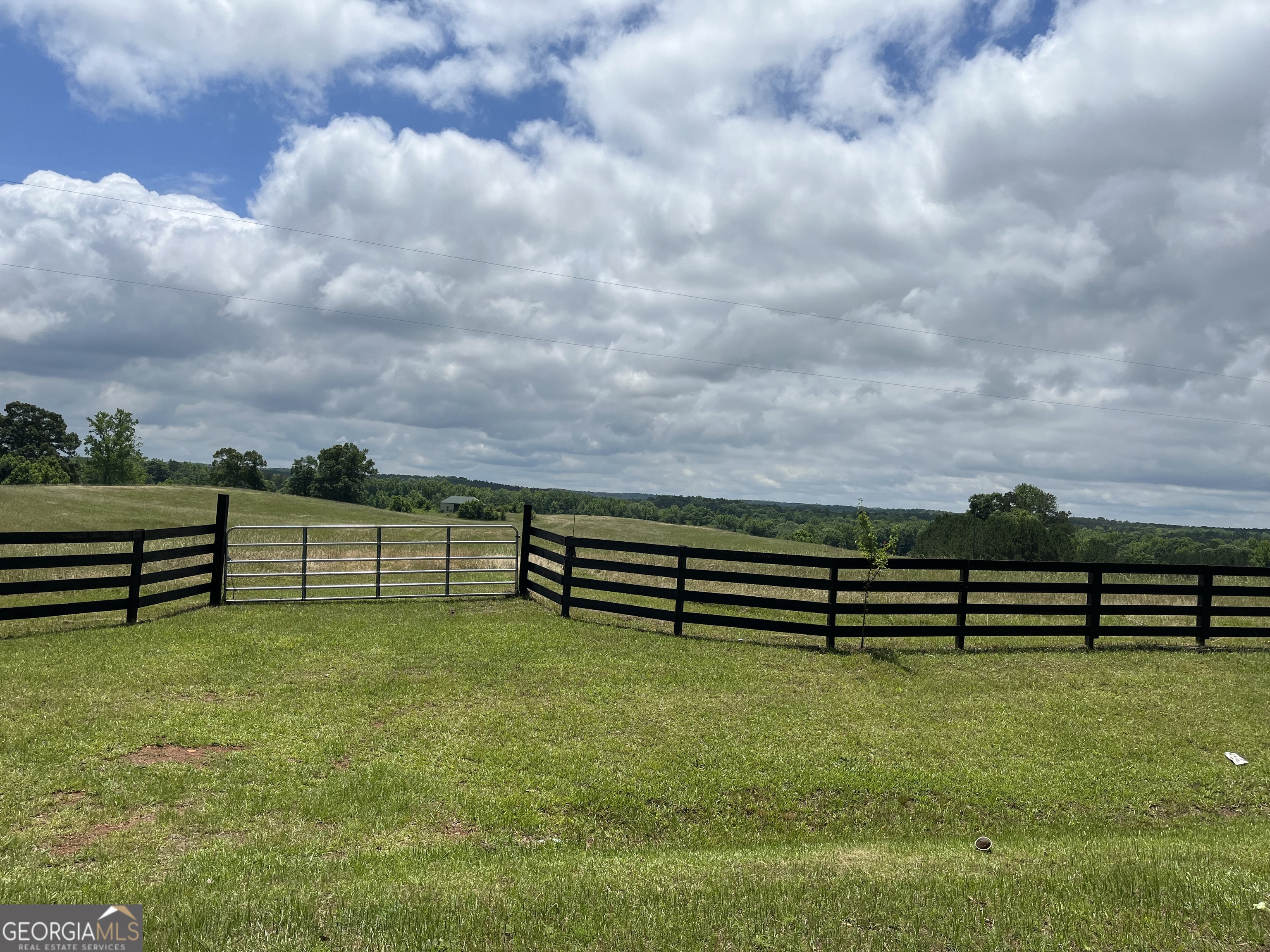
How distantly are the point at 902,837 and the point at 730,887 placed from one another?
7.93 feet

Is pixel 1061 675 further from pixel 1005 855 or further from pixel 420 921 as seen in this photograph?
pixel 420 921

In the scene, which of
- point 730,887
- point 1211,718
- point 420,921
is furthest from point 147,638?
point 1211,718

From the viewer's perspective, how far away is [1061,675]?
1127cm

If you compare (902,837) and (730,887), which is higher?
(730,887)

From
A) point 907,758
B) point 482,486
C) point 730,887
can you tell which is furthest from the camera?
point 482,486

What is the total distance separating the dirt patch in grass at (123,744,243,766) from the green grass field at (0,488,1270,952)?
0.10ft

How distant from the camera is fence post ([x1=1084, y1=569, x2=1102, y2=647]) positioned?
43.9 feet

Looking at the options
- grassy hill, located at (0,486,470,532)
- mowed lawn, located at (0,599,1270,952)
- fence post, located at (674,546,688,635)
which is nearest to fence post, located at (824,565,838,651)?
mowed lawn, located at (0,599,1270,952)

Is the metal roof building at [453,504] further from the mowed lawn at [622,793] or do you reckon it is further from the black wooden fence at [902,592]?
the mowed lawn at [622,793]

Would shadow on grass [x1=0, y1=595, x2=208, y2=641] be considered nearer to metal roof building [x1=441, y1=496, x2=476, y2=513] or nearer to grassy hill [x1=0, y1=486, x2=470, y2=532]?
grassy hill [x1=0, y1=486, x2=470, y2=532]

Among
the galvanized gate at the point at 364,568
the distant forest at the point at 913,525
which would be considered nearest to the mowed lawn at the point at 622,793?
the galvanized gate at the point at 364,568

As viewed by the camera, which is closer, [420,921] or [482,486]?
[420,921]

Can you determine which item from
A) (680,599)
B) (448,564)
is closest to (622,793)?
(680,599)

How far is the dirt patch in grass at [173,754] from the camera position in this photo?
22.4ft
